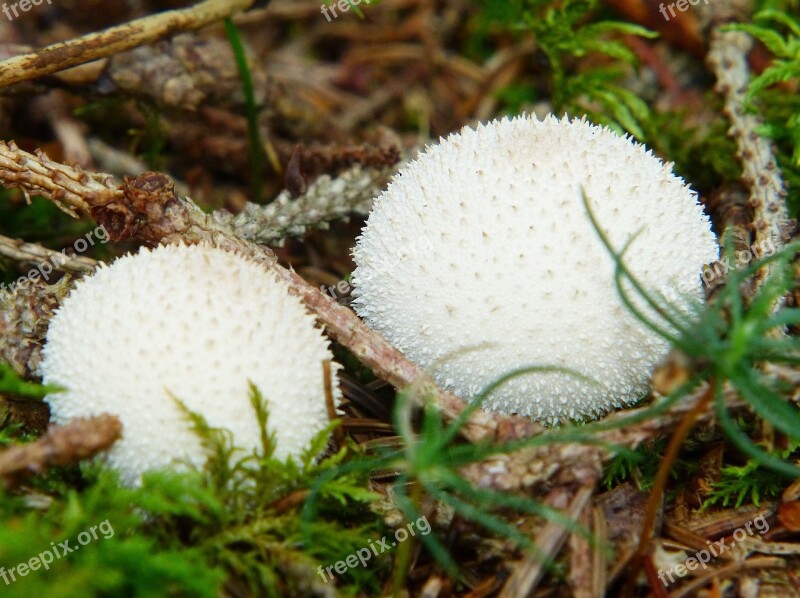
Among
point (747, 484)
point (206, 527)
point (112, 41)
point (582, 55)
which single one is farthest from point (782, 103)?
point (206, 527)

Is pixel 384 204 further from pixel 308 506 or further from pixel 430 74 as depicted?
pixel 430 74

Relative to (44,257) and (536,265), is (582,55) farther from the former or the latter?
(44,257)

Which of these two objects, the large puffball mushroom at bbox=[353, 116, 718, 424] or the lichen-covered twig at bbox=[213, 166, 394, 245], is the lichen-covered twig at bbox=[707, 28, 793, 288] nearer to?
the large puffball mushroom at bbox=[353, 116, 718, 424]

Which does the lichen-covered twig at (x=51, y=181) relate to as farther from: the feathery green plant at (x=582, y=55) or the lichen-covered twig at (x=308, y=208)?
the feathery green plant at (x=582, y=55)

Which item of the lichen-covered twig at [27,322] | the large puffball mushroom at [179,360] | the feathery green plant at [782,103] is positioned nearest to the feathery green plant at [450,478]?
the large puffball mushroom at [179,360]

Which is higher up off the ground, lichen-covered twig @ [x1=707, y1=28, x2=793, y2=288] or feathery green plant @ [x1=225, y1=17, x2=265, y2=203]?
feathery green plant @ [x1=225, y1=17, x2=265, y2=203]

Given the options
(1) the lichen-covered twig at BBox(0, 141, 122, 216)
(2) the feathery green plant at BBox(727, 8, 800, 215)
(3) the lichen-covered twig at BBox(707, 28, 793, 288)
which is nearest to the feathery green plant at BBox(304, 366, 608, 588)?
(3) the lichen-covered twig at BBox(707, 28, 793, 288)

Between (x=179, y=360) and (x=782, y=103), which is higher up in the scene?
(x=782, y=103)
